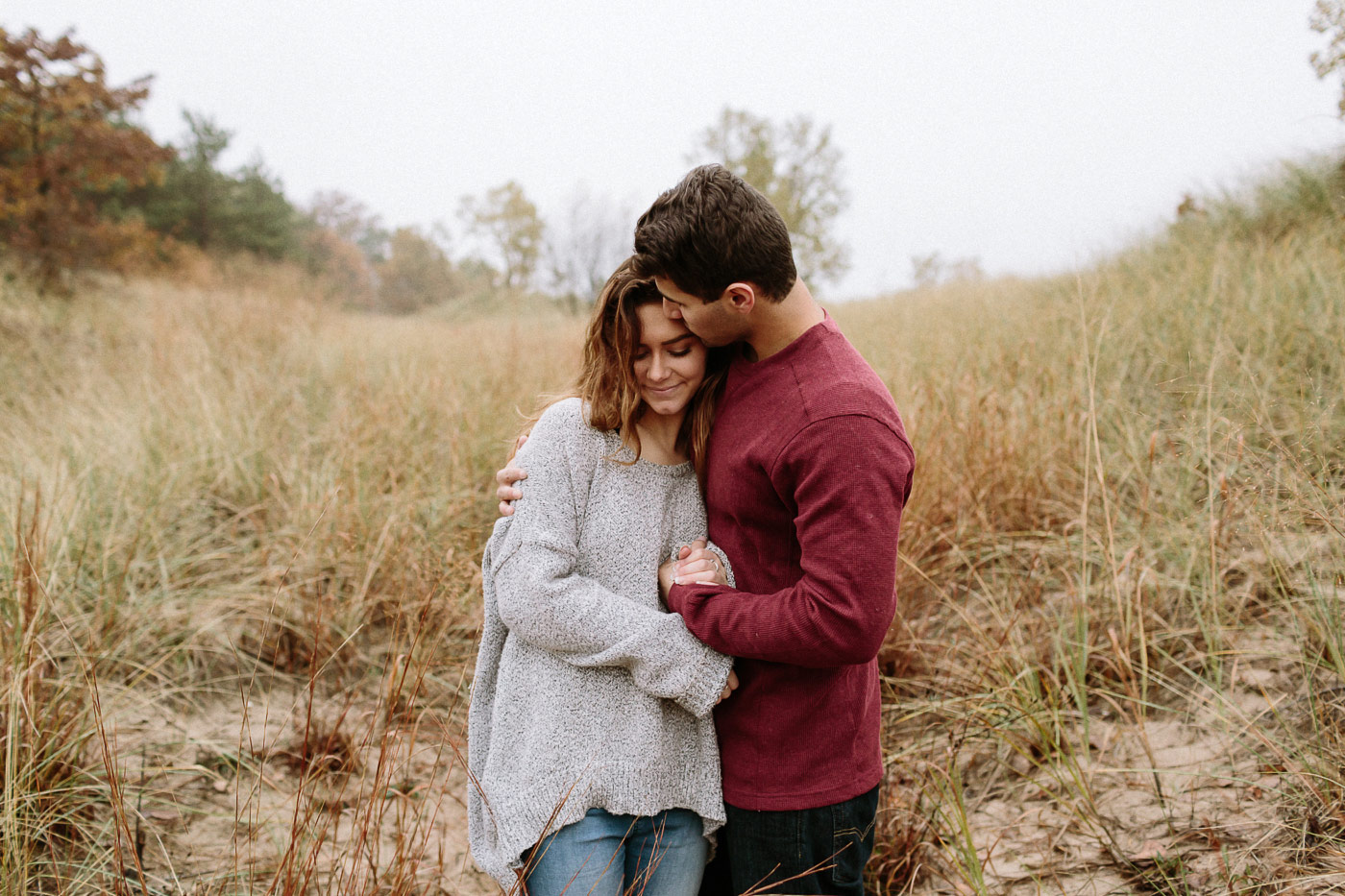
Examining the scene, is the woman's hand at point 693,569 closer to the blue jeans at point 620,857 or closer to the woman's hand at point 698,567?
the woman's hand at point 698,567

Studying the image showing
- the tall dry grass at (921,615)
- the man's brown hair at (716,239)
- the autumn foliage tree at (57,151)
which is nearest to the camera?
the man's brown hair at (716,239)

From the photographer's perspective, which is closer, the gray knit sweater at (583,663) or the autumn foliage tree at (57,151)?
the gray knit sweater at (583,663)

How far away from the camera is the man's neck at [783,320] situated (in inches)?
55.1

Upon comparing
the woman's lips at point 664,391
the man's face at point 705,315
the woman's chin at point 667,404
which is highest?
the man's face at point 705,315

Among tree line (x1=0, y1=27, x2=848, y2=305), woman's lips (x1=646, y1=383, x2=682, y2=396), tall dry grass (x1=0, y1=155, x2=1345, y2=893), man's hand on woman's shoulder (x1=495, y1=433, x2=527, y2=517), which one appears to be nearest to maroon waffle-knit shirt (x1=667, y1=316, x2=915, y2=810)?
woman's lips (x1=646, y1=383, x2=682, y2=396)

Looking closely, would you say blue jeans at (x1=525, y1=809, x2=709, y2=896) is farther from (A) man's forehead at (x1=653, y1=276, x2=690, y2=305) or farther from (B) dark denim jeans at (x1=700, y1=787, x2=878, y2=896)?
(A) man's forehead at (x1=653, y1=276, x2=690, y2=305)

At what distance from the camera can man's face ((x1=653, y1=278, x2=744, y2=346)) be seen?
1.38m

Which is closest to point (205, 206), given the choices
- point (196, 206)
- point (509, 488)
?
point (196, 206)

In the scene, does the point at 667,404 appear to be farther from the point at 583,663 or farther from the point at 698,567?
the point at 583,663

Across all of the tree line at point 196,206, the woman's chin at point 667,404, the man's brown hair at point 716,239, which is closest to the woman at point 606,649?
the woman's chin at point 667,404

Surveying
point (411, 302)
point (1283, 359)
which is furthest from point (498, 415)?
point (411, 302)

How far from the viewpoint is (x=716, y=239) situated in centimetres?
131

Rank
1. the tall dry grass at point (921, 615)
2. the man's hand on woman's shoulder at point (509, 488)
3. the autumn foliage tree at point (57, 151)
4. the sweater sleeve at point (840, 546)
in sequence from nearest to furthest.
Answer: the sweater sleeve at point (840, 546), the man's hand on woman's shoulder at point (509, 488), the tall dry grass at point (921, 615), the autumn foliage tree at point (57, 151)

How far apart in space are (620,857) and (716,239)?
4.05ft
